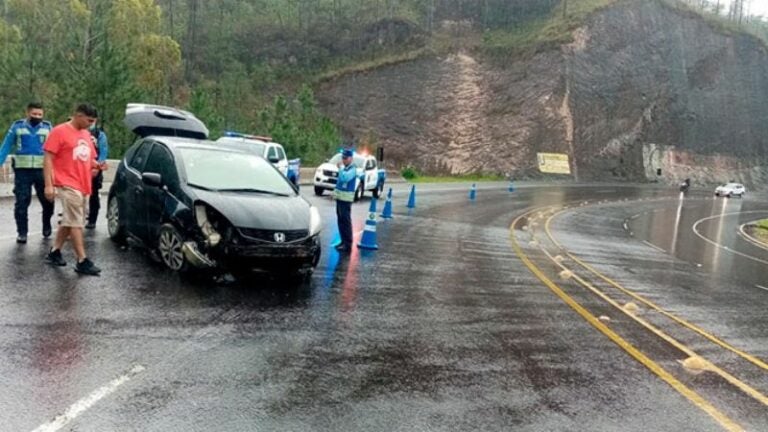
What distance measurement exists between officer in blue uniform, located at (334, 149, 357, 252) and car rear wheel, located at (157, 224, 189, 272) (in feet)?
12.5

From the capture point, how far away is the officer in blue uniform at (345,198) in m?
12.1

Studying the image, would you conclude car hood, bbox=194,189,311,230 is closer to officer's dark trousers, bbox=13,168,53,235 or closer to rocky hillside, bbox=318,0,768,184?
officer's dark trousers, bbox=13,168,53,235

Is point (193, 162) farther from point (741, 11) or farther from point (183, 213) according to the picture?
point (741, 11)

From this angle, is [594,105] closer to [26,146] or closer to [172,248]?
[26,146]

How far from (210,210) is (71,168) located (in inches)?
63.5

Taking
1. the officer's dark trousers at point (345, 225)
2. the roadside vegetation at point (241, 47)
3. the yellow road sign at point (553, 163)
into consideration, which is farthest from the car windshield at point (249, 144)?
the yellow road sign at point (553, 163)

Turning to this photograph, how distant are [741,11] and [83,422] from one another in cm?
12753

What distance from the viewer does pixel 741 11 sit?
4414 inches

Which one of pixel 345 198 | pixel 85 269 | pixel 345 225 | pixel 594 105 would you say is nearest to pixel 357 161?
pixel 345 225

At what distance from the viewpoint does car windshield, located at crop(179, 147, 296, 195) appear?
901 cm

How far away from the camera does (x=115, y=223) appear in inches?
413

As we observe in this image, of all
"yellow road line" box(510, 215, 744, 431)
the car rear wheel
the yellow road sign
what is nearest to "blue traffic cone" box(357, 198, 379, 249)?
"yellow road line" box(510, 215, 744, 431)

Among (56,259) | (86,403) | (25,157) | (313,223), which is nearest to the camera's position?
(86,403)

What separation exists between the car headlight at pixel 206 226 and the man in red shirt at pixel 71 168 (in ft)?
4.19
